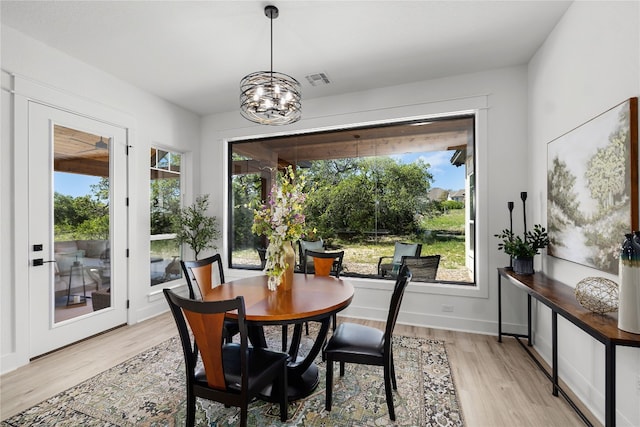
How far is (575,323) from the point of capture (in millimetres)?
1686

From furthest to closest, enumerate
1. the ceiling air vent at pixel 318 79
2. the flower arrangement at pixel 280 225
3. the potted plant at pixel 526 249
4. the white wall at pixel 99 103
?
the ceiling air vent at pixel 318 79 < the potted plant at pixel 526 249 < the white wall at pixel 99 103 < the flower arrangement at pixel 280 225

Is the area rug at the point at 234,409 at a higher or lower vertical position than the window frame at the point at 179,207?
lower

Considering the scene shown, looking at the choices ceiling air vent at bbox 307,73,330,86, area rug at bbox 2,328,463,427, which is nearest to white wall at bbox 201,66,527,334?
ceiling air vent at bbox 307,73,330,86

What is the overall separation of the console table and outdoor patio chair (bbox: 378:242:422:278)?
1017 mm

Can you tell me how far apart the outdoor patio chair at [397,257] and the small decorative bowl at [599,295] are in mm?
2129

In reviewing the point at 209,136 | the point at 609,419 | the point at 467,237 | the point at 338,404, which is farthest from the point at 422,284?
the point at 209,136

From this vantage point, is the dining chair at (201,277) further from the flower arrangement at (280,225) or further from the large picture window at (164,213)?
the large picture window at (164,213)

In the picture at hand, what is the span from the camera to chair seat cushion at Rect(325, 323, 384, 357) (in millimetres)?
2012

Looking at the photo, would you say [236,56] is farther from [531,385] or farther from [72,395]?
[531,385]

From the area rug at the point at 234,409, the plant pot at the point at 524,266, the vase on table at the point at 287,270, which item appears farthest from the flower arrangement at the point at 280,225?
the plant pot at the point at 524,266

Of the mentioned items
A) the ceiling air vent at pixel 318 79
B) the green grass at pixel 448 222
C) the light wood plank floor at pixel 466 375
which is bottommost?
the light wood plank floor at pixel 466 375

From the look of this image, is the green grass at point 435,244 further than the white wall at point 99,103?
Yes

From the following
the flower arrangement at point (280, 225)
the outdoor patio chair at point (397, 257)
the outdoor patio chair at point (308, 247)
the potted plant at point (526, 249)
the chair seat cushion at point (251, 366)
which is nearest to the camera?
the chair seat cushion at point (251, 366)

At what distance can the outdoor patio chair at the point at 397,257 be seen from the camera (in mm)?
3904
